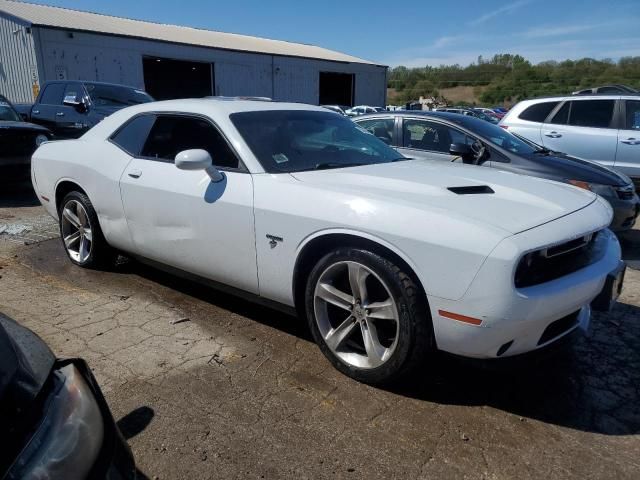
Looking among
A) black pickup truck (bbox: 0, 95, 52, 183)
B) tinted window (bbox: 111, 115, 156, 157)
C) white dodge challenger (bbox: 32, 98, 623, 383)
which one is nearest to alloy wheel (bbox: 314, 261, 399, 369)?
white dodge challenger (bbox: 32, 98, 623, 383)

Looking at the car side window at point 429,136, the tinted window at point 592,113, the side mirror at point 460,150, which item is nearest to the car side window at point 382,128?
the car side window at point 429,136

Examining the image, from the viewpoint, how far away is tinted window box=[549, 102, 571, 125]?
26.7 feet

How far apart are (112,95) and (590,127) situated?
824 cm

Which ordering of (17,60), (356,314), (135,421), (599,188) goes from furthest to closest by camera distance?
(17,60)
(599,188)
(356,314)
(135,421)

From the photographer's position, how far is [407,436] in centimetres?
232

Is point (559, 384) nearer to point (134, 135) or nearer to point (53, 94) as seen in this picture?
point (134, 135)

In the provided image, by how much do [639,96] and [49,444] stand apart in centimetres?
909

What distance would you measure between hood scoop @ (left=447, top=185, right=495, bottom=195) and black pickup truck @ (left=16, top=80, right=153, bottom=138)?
745cm

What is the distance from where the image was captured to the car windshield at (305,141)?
3.25 m

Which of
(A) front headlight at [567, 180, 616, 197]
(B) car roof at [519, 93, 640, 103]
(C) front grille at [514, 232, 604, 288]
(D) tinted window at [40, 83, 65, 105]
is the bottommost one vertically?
(A) front headlight at [567, 180, 616, 197]

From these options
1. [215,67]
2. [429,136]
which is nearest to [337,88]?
[215,67]

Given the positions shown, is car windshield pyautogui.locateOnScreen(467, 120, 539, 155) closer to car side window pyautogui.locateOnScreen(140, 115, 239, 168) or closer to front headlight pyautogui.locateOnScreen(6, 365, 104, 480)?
car side window pyautogui.locateOnScreen(140, 115, 239, 168)

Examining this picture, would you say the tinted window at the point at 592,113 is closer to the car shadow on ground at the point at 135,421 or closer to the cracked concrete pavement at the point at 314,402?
the cracked concrete pavement at the point at 314,402

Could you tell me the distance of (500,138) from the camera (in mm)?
5973
